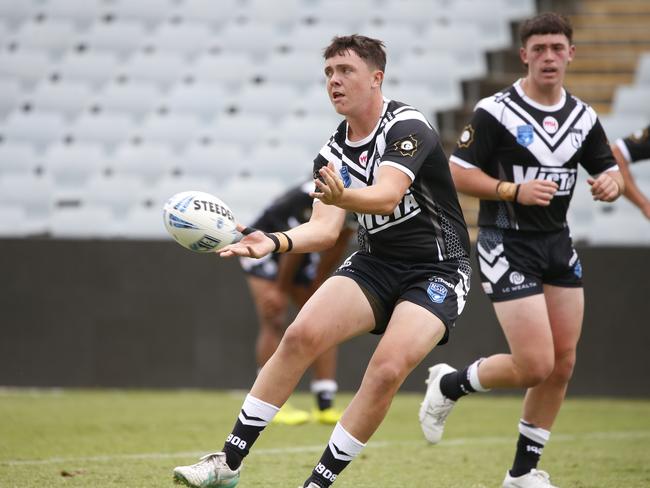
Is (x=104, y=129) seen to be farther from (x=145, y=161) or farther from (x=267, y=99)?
(x=267, y=99)

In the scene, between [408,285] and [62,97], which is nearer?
[408,285]

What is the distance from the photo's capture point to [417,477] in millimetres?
6016

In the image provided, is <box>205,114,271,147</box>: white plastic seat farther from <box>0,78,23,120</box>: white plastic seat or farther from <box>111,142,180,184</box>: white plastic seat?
<box>0,78,23,120</box>: white plastic seat

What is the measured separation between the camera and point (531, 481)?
18.2ft

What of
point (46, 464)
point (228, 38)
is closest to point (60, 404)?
point (46, 464)

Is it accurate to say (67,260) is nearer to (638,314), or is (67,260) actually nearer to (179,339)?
(179,339)

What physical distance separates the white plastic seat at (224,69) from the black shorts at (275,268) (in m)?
5.84

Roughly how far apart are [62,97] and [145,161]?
203cm

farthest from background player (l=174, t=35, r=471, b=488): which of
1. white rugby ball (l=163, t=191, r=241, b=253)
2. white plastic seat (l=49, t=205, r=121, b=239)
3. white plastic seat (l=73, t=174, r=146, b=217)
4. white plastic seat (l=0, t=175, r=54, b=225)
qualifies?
white plastic seat (l=0, t=175, r=54, b=225)

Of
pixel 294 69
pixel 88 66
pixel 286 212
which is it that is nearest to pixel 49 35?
pixel 88 66

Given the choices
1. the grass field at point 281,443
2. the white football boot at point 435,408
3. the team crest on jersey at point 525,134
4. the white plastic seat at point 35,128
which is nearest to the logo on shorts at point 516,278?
the team crest on jersey at point 525,134

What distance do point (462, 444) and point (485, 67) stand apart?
7.55 m

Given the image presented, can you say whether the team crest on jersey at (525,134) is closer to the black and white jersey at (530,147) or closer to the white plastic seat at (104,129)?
the black and white jersey at (530,147)

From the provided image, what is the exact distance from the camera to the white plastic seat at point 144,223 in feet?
40.3
